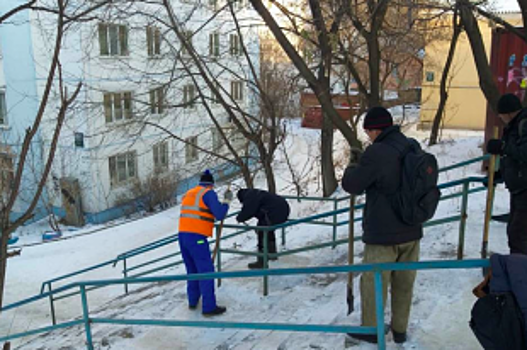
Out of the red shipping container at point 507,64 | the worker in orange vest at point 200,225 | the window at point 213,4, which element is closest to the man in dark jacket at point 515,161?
the worker in orange vest at point 200,225

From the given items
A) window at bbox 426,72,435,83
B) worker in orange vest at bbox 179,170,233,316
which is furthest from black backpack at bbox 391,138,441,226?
window at bbox 426,72,435,83

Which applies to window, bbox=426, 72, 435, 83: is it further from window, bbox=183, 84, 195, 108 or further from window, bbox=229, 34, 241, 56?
window, bbox=183, 84, 195, 108

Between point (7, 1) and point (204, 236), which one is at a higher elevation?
point (7, 1)

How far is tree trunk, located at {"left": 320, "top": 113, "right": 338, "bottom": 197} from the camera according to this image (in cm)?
1262

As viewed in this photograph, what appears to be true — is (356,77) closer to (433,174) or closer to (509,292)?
(433,174)

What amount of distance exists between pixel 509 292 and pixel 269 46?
16380 millimetres

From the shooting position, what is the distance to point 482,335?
2303mm

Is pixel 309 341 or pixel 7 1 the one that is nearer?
pixel 309 341

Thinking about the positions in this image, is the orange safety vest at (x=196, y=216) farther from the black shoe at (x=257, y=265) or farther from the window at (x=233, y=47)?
the window at (x=233, y=47)

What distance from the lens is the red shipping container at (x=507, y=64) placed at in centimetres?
863

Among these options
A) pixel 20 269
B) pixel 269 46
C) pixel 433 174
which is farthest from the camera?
pixel 269 46

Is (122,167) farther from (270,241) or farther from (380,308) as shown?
(380,308)

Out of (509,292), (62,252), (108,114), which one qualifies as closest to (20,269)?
(62,252)

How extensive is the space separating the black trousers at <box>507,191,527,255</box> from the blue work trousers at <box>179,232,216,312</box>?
115 inches
